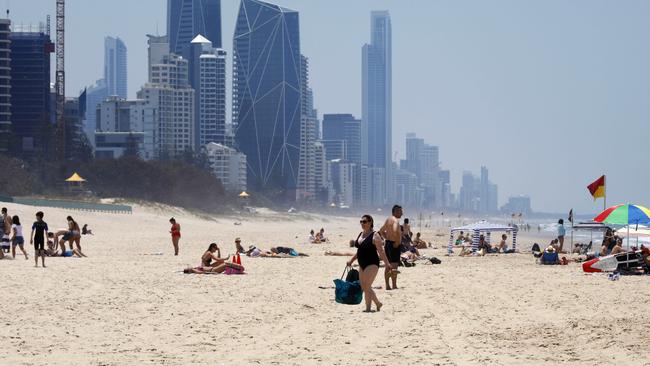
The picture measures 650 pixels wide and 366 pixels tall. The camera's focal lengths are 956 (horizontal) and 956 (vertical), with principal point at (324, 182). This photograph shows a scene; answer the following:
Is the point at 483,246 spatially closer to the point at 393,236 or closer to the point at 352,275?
the point at 393,236

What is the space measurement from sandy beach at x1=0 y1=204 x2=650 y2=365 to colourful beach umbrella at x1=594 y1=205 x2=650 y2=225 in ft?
11.4

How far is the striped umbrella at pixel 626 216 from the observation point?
23.9 meters

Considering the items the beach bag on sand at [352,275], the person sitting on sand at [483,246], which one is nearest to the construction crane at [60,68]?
the person sitting on sand at [483,246]

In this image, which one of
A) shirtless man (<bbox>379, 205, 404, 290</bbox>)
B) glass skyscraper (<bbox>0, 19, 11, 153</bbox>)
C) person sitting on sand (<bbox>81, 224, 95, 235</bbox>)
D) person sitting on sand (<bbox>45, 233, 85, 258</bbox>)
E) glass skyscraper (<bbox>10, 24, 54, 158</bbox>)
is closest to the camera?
shirtless man (<bbox>379, 205, 404, 290</bbox>)

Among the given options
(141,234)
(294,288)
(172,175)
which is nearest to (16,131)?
(172,175)

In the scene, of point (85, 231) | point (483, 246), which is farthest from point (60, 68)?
point (483, 246)

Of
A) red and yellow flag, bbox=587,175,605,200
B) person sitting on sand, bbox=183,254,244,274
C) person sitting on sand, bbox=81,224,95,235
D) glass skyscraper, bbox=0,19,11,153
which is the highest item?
glass skyscraper, bbox=0,19,11,153

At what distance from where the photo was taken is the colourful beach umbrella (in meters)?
23.9

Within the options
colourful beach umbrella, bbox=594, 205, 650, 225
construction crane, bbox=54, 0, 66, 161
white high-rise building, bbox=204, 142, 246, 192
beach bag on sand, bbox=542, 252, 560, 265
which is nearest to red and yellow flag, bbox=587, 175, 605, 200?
beach bag on sand, bbox=542, 252, 560, 265

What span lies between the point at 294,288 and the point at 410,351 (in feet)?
24.3

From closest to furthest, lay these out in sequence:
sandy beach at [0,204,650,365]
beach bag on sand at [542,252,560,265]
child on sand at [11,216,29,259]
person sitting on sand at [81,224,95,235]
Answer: sandy beach at [0,204,650,365], child on sand at [11,216,29,259], beach bag on sand at [542,252,560,265], person sitting on sand at [81,224,95,235]

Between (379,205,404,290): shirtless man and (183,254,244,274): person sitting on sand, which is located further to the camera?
(183,254,244,274): person sitting on sand

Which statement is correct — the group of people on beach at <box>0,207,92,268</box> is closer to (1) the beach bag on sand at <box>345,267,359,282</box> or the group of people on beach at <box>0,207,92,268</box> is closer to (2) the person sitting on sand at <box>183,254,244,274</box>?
(2) the person sitting on sand at <box>183,254,244,274</box>

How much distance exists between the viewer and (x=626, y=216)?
2403cm
